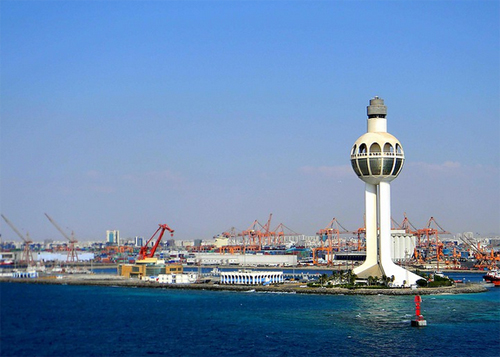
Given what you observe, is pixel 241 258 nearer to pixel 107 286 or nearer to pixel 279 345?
pixel 107 286

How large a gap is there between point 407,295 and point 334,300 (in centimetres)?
837

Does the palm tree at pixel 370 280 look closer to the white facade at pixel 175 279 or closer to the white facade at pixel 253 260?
the white facade at pixel 175 279

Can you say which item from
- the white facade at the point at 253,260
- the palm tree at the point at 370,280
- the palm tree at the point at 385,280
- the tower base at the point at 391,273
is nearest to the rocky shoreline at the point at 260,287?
the palm tree at the point at 385,280

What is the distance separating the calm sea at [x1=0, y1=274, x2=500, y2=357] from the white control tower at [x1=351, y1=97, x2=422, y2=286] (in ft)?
30.9

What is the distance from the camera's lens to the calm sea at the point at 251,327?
1806 inches

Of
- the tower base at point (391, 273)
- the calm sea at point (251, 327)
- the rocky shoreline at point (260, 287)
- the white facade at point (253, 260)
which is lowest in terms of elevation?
the calm sea at point (251, 327)

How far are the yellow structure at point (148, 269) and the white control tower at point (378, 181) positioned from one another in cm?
3719

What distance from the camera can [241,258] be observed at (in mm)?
176500

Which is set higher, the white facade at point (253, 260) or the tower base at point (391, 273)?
the white facade at point (253, 260)

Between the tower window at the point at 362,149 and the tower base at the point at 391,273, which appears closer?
the tower base at the point at 391,273

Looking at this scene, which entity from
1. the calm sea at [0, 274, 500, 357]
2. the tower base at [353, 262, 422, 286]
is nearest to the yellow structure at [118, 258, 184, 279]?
the calm sea at [0, 274, 500, 357]

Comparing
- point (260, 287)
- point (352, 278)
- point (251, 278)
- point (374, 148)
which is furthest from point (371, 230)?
point (251, 278)

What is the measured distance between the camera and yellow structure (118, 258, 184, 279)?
11356 cm

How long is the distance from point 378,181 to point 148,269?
1688 inches
